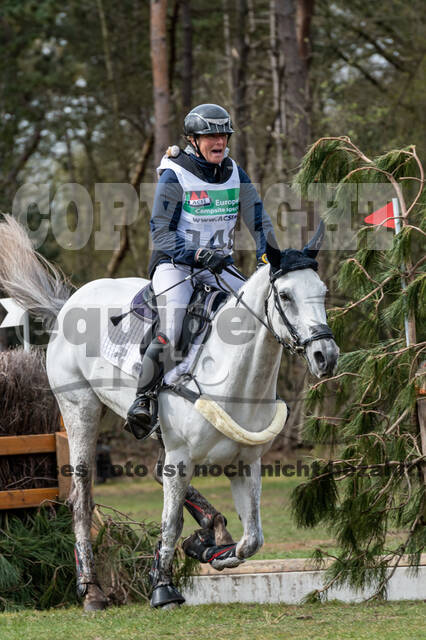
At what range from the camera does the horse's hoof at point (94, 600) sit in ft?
20.2

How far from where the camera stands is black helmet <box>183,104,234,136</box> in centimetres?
562

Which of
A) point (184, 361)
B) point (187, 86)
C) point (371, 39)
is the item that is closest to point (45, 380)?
point (184, 361)

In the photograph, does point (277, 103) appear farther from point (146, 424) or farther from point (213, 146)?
point (146, 424)

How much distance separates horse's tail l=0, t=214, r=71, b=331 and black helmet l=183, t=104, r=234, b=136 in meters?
2.27

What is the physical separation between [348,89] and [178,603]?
48.3ft

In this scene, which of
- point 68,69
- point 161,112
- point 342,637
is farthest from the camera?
point 68,69

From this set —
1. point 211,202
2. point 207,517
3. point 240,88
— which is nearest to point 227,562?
point 207,517

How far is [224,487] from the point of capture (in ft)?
52.1

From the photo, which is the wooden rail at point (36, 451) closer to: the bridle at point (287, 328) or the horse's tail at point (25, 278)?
the horse's tail at point (25, 278)

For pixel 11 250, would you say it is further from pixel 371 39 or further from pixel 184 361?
pixel 371 39

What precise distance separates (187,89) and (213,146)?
1297 centimetres

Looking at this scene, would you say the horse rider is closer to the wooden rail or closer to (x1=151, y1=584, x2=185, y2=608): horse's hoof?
(x1=151, y1=584, x2=185, y2=608): horse's hoof

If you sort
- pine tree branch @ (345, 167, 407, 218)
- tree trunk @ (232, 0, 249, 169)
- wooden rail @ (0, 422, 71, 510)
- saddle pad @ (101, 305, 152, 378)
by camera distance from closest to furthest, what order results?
pine tree branch @ (345, 167, 407, 218)
saddle pad @ (101, 305, 152, 378)
wooden rail @ (0, 422, 71, 510)
tree trunk @ (232, 0, 249, 169)

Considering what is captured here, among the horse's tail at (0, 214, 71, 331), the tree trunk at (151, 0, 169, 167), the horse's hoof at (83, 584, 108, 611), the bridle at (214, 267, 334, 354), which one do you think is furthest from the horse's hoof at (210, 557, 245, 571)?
the tree trunk at (151, 0, 169, 167)
